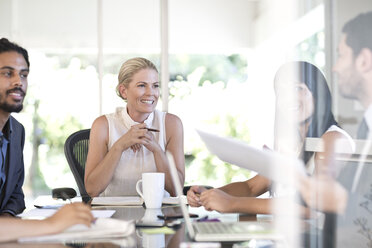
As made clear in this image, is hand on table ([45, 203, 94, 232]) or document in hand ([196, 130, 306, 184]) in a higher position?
document in hand ([196, 130, 306, 184])

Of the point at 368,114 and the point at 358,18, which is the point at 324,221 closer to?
the point at 368,114

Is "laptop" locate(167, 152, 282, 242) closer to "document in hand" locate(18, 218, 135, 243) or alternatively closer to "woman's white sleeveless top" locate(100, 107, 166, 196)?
"document in hand" locate(18, 218, 135, 243)

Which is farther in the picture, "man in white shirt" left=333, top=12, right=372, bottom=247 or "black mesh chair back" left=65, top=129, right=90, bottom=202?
"black mesh chair back" left=65, top=129, right=90, bottom=202

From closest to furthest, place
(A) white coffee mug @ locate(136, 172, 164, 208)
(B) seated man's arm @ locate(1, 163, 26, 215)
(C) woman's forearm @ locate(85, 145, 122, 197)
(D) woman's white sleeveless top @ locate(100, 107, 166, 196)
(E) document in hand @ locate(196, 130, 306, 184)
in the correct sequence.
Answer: (E) document in hand @ locate(196, 130, 306, 184)
(A) white coffee mug @ locate(136, 172, 164, 208)
(B) seated man's arm @ locate(1, 163, 26, 215)
(C) woman's forearm @ locate(85, 145, 122, 197)
(D) woman's white sleeveless top @ locate(100, 107, 166, 196)

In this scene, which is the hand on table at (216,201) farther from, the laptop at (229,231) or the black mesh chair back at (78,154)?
the black mesh chair back at (78,154)

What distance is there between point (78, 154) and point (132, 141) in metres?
0.63

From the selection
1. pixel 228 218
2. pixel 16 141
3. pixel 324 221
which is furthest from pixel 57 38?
pixel 324 221

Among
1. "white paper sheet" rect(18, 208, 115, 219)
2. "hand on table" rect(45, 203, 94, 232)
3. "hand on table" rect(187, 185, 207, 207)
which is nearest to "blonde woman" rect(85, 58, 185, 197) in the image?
"hand on table" rect(187, 185, 207, 207)

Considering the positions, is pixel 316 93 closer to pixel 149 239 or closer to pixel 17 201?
pixel 149 239

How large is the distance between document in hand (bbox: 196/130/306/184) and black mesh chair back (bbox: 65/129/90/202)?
167 cm

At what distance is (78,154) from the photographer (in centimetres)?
327

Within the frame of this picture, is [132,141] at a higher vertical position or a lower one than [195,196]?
higher

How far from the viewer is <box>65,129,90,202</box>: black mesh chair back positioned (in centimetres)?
317

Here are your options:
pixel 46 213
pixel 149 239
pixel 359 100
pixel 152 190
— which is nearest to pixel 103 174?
pixel 152 190
